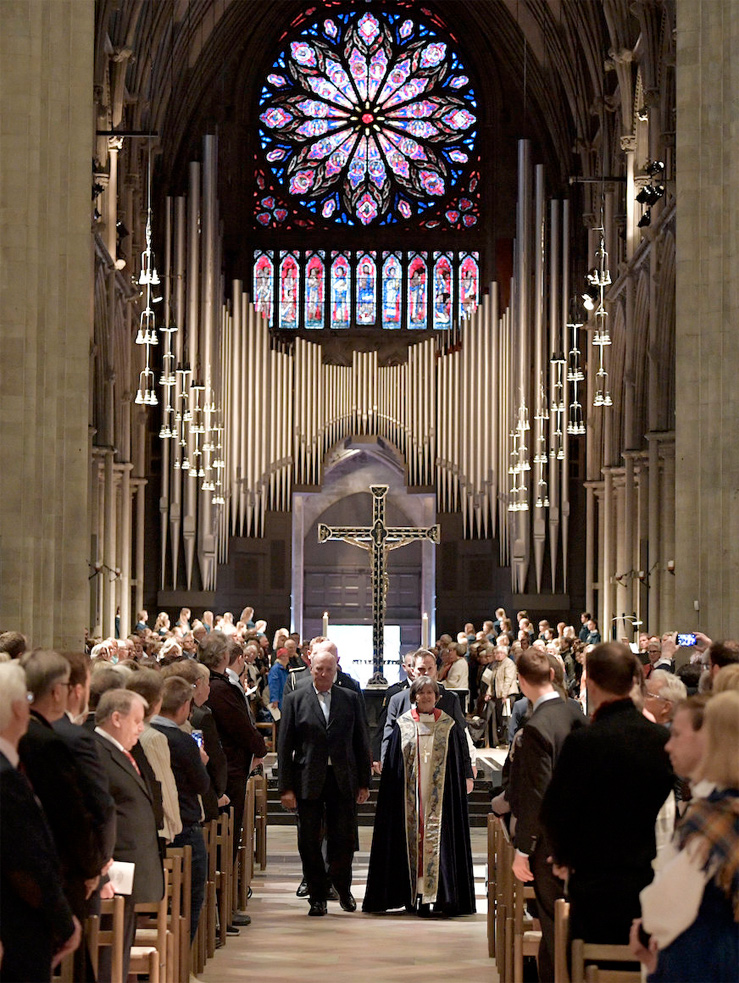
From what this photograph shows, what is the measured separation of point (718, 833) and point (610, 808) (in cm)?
157

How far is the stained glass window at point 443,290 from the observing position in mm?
32531

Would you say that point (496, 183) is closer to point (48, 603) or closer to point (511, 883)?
point (48, 603)

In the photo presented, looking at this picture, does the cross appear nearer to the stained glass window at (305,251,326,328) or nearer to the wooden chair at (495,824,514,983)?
the wooden chair at (495,824,514,983)

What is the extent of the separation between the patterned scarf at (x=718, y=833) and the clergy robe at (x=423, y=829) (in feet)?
20.1

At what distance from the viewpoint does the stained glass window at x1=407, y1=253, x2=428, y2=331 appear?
107ft

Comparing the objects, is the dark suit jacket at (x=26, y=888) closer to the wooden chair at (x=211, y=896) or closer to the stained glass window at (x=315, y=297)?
the wooden chair at (x=211, y=896)

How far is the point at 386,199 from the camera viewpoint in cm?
3297

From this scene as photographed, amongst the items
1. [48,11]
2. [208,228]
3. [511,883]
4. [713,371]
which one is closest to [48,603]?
[48,11]

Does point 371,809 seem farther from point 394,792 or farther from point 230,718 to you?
point 230,718

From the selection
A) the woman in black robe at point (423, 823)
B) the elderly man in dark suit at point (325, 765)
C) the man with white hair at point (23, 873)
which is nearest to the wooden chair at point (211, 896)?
the elderly man in dark suit at point (325, 765)

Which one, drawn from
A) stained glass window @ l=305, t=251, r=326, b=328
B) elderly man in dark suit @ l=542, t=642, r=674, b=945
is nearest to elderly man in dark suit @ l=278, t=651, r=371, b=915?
elderly man in dark suit @ l=542, t=642, r=674, b=945

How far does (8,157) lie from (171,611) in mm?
16340

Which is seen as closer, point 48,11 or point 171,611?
point 48,11

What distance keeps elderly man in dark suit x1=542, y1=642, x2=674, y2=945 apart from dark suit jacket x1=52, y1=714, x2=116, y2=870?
1480 mm
